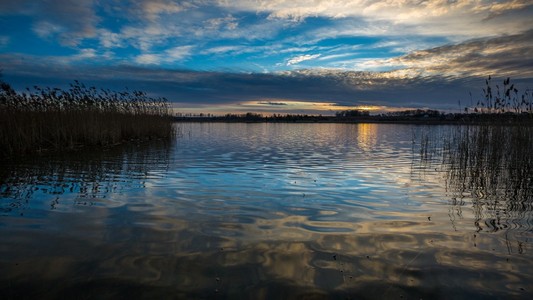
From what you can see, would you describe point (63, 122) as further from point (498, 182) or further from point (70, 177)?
point (498, 182)

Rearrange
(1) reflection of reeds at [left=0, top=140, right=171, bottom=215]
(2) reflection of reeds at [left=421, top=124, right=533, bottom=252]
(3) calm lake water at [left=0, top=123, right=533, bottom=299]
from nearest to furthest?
(3) calm lake water at [left=0, top=123, right=533, bottom=299] → (2) reflection of reeds at [left=421, top=124, right=533, bottom=252] → (1) reflection of reeds at [left=0, top=140, right=171, bottom=215]

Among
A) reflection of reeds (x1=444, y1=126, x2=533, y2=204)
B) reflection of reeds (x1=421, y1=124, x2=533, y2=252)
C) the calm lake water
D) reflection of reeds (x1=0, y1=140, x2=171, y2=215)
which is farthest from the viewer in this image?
reflection of reeds (x1=444, y1=126, x2=533, y2=204)

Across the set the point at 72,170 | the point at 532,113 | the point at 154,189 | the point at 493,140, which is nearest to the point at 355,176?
the point at 154,189

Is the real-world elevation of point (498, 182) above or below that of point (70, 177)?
below

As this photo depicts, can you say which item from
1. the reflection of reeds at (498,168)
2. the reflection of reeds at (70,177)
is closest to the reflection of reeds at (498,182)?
the reflection of reeds at (498,168)

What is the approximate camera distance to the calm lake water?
304 cm

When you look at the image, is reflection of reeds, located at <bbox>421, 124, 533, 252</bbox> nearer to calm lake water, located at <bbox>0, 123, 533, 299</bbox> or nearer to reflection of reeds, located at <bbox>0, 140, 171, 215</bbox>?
calm lake water, located at <bbox>0, 123, 533, 299</bbox>

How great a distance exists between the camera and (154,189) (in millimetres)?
7383

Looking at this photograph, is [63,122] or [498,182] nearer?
[498,182]

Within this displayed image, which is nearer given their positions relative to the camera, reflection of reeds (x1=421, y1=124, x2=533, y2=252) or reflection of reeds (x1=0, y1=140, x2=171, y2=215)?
reflection of reeds (x1=421, y1=124, x2=533, y2=252)

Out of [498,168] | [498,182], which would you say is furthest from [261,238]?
[498,168]

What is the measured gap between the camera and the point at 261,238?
4301mm

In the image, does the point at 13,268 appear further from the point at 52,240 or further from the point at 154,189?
the point at 154,189

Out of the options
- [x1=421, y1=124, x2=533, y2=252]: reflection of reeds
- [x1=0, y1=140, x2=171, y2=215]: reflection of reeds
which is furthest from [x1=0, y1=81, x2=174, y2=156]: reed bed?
[x1=421, y1=124, x2=533, y2=252]: reflection of reeds
